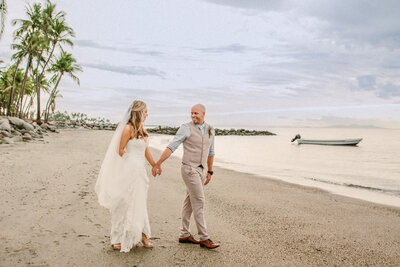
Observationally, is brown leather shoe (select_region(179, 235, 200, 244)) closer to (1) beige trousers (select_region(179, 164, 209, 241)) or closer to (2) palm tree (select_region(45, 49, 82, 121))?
(1) beige trousers (select_region(179, 164, 209, 241))

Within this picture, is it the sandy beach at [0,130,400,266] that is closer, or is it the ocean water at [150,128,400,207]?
the sandy beach at [0,130,400,266]

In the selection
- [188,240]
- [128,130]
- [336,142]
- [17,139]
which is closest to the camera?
[128,130]

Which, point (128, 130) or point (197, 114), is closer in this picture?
point (128, 130)

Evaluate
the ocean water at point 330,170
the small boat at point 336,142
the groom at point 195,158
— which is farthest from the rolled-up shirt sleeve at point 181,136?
the small boat at point 336,142

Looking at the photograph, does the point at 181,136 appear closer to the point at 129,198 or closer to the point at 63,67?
the point at 129,198

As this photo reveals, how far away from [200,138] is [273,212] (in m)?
3.60

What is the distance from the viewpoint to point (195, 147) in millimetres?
4844

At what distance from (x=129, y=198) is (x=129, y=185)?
187mm

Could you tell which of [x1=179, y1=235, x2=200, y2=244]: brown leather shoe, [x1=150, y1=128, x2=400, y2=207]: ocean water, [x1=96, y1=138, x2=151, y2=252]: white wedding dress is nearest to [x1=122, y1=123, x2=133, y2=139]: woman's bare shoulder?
[x1=96, y1=138, x2=151, y2=252]: white wedding dress

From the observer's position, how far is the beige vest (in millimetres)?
4816

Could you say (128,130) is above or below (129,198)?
above

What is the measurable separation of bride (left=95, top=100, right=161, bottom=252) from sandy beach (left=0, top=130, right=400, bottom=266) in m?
0.28

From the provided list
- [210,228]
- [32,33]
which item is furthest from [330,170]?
[32,33]

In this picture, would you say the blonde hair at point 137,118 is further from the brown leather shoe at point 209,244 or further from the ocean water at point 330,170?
the ocean water at point 330,170
